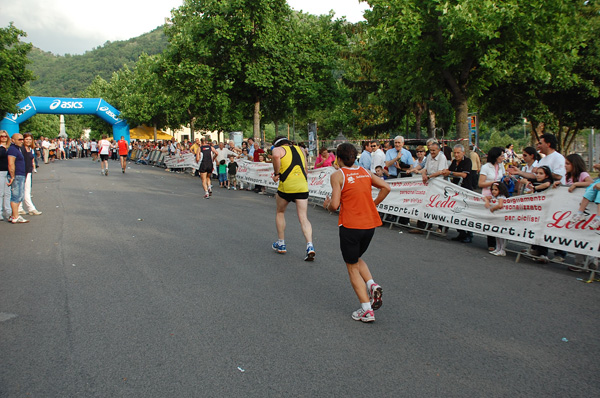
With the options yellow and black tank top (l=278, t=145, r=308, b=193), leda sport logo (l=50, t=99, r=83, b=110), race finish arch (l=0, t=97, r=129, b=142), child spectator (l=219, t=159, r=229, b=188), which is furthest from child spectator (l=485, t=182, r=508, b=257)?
leda sport logo (l=50, t=99, r=83, b=110)

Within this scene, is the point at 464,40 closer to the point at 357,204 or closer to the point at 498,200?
the point at 498,200

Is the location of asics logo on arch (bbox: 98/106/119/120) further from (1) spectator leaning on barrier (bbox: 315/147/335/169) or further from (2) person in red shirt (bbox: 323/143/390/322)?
(2) person in red shirt (bbox: 323/143/390/322)

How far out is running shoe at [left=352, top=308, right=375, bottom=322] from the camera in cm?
471

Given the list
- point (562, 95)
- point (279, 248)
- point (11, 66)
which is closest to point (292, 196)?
point (279, 248)

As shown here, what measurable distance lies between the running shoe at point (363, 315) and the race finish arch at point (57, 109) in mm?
43062

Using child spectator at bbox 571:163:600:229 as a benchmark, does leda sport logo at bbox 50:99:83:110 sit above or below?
above

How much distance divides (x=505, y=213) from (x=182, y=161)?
73.2ft

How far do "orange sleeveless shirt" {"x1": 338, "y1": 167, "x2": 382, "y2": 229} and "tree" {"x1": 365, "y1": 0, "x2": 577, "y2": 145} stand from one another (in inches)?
602

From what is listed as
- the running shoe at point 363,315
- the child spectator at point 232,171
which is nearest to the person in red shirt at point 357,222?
the running shoe at point 363,315

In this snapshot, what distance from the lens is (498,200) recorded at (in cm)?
806

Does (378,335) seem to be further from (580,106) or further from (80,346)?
(580,106)

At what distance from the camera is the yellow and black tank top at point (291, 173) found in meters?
7.54

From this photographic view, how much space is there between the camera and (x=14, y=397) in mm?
3293

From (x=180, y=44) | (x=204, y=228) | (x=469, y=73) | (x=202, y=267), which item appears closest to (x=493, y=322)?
(x=202, y=267)
